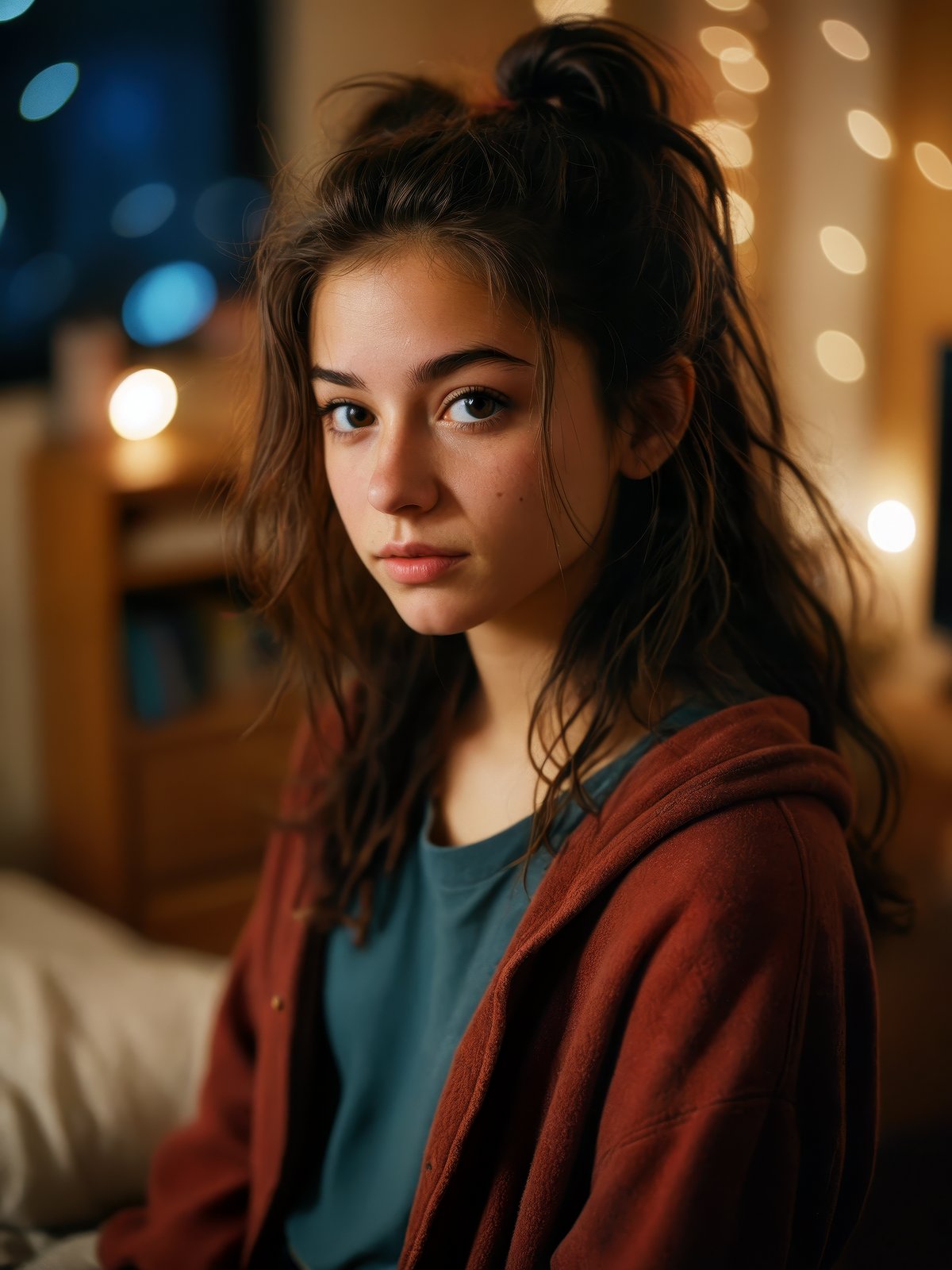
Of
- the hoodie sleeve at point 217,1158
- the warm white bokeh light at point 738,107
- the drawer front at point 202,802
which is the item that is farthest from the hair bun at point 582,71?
the warm white bokeh light at point 738,107

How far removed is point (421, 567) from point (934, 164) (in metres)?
2.32

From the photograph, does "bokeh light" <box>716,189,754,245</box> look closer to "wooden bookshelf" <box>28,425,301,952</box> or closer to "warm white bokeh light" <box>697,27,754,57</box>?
"wooden bookshelf" <box>28,425,301,952</box>

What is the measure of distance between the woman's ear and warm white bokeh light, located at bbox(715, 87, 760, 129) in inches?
96.3

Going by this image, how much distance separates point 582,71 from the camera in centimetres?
79

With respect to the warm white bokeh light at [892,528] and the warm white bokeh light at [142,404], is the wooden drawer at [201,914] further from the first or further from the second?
the warm white bokeh light at [892,528]

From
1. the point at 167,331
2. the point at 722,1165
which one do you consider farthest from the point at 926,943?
the point at 167,331

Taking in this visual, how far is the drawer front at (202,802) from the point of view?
2152 mm

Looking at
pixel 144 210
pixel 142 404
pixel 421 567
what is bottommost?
pixel 421 567

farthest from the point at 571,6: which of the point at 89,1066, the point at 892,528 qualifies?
the point at 89,1066

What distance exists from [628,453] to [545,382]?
0.09 m

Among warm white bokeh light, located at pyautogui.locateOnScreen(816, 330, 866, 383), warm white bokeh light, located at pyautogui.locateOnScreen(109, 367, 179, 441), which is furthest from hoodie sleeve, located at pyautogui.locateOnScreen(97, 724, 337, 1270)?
warm white bokeh light, located at pyautogui.locateOnScreen(816, 330, 866, 383)

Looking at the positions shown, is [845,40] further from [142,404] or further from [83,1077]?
[83,1077]

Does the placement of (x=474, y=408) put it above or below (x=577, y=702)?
above

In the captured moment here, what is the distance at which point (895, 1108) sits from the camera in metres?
0.92
